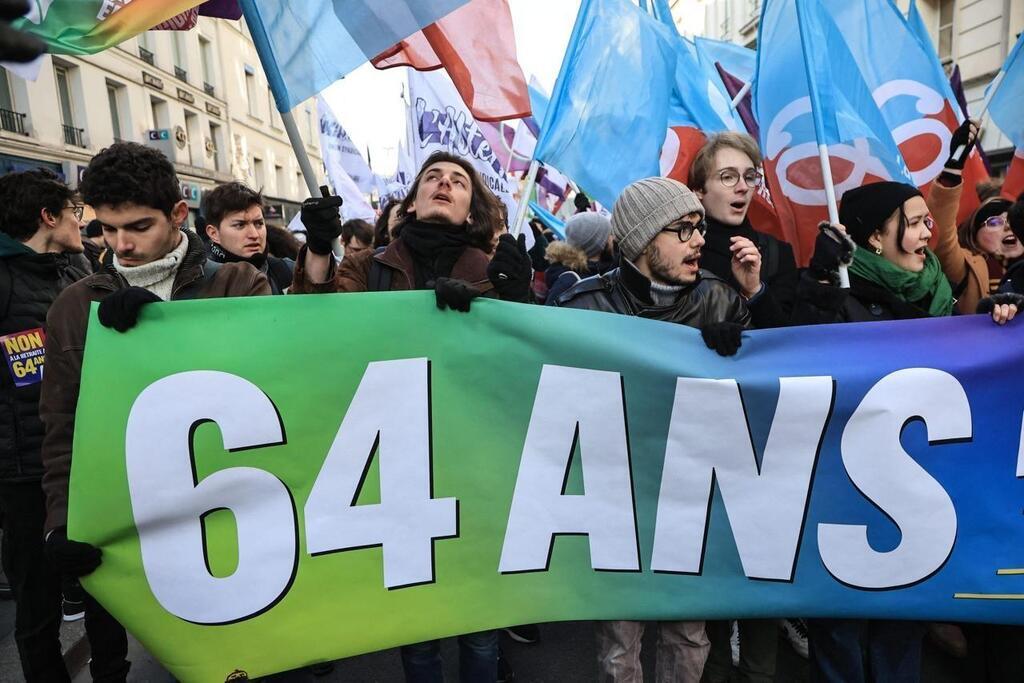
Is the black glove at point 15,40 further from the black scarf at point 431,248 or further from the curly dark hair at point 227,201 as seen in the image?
the curly dark hair at point 227,201

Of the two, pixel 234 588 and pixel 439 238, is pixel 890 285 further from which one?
pixel 234 588

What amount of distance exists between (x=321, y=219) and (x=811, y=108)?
2457 mm

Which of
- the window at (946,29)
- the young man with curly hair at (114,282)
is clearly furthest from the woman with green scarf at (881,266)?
the window at (946,29)

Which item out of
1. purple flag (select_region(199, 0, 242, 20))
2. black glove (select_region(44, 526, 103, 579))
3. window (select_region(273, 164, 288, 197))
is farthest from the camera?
window (select_region(273, 164, 288, 197))

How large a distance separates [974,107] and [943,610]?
53.3 feet

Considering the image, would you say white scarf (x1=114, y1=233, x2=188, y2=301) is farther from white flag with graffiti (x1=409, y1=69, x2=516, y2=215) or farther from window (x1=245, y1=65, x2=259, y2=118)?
window (x1=245, y1=65, x2=259, y2=118)

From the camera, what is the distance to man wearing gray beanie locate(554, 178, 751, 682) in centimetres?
222

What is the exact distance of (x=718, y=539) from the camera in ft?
6.96

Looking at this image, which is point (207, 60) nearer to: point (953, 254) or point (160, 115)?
point (160, 115)

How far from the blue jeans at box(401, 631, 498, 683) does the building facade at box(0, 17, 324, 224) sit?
9.62 meters

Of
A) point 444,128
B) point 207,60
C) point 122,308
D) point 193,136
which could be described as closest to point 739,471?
point 122,308

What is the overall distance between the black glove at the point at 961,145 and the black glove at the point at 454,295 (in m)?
2.17

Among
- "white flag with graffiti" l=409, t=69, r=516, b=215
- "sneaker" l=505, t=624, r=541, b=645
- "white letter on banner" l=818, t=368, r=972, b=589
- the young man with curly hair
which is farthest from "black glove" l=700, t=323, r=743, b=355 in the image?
"white flag with graffiti" l=409, t=69, r=516, b=215

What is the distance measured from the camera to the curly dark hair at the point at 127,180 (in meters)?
2.05
